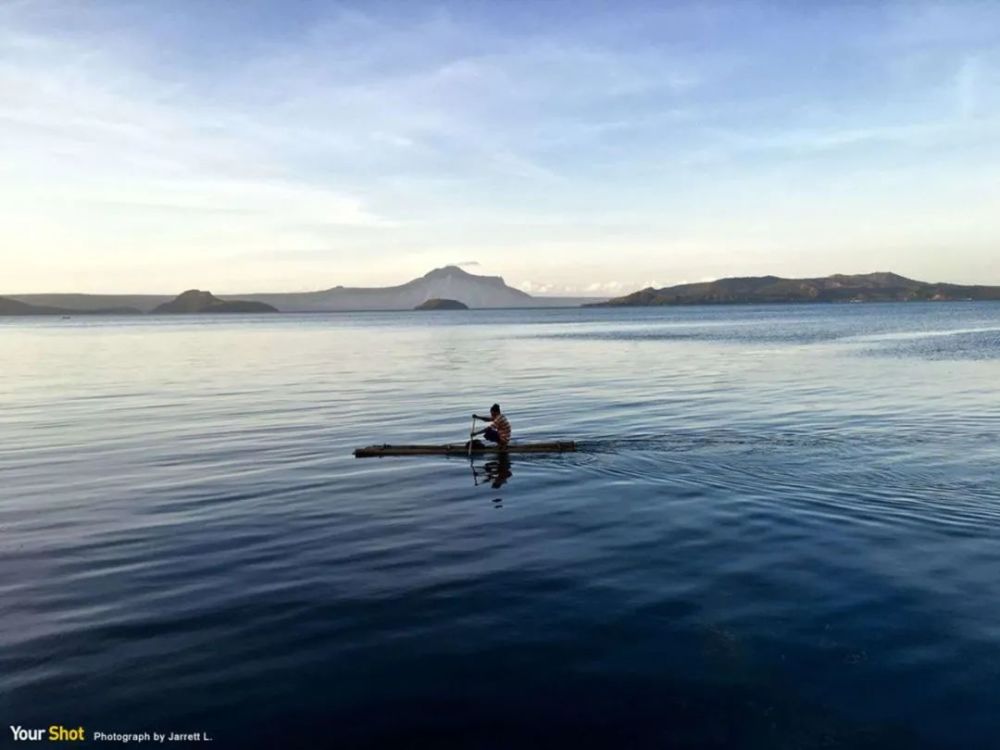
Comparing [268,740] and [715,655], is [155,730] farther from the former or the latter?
[715,655]

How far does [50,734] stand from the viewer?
36.8 feet

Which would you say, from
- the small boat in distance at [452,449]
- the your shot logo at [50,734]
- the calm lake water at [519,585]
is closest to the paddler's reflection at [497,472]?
the calm lake water at [519,585]

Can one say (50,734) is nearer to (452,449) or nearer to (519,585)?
(519,585)

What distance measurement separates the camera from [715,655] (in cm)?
1312

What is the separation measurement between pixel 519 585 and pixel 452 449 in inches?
557

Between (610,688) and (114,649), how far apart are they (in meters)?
9.05

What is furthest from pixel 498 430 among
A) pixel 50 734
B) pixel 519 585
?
pixel 50 734

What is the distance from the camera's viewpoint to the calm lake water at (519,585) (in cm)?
1158

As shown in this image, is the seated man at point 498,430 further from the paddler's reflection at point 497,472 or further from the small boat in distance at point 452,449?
the paddler's reflection at point 497,472

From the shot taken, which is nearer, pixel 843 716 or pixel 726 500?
pixel 843 716

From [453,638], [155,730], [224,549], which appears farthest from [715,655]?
[224,549]

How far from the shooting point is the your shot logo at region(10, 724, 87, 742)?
1109cm

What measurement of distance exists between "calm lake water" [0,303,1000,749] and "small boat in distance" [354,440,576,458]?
0.53 meters

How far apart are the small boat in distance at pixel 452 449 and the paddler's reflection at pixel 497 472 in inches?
19.4
